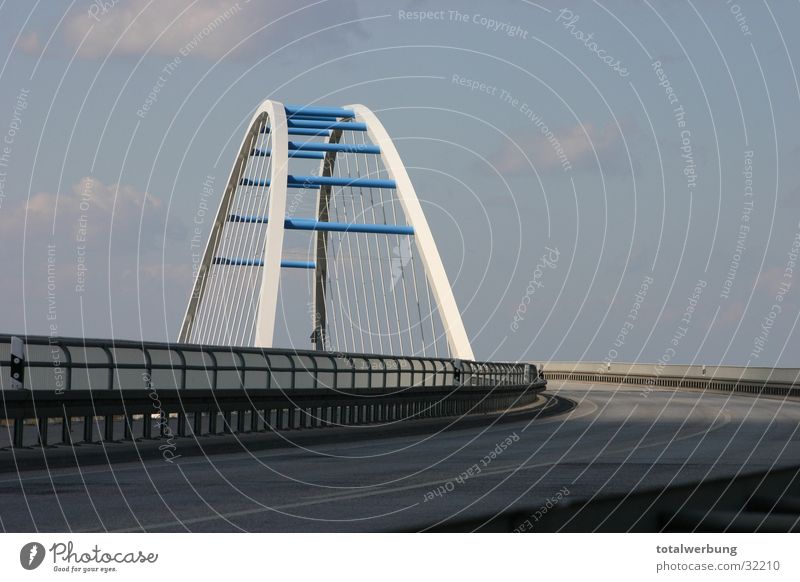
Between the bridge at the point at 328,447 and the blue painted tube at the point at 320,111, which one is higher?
the blue painted tube at the point at 320,111

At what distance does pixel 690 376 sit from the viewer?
77.1m

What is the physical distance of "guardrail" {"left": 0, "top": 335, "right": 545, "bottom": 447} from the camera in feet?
58.4

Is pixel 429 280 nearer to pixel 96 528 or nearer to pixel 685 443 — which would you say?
pixel 685 443

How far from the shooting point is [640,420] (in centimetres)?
3516

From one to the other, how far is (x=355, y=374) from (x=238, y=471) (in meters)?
10.7

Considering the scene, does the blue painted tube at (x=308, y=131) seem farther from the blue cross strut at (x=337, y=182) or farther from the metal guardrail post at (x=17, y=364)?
the metal guardrail post at (x=17, y=364)

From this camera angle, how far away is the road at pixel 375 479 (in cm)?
1159

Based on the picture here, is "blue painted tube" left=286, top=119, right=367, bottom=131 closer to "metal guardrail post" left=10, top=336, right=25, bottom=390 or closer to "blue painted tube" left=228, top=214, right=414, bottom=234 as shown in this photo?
"blue painted tube" left=228, top=214, right=414, bottom=234
